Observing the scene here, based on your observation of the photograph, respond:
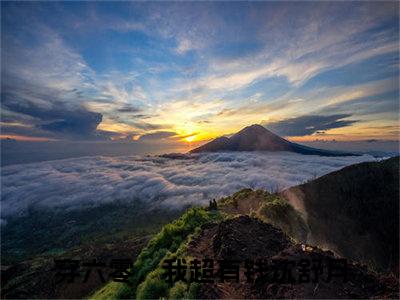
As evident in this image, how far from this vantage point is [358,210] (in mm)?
59781

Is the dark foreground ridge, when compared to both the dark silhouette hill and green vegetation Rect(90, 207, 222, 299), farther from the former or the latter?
the dark silhouette hill

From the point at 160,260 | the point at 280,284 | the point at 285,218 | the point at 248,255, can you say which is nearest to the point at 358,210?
the point at 285,218

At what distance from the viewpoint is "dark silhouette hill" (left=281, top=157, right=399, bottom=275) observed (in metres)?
49.6

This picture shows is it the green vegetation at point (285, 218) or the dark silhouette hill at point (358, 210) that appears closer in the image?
the green vegetation at point (285, 218)

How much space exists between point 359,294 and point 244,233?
257 inches

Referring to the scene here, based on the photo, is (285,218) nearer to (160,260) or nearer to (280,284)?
(160,260)

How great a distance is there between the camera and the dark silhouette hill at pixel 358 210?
49.6 meters

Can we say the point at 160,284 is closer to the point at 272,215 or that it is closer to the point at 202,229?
the point at 202,229

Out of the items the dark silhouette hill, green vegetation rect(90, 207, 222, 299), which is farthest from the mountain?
the dark silhouette hill

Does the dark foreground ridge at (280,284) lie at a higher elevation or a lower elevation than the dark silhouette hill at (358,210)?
higher

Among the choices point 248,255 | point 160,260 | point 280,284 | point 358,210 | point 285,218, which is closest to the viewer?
point 280,284

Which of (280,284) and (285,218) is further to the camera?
(285,218)

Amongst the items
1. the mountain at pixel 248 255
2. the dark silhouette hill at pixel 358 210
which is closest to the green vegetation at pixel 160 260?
the mountain at pixel 248 255

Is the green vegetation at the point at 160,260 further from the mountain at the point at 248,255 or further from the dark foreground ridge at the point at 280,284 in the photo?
the dark foreground ridge at the point at 280,284
